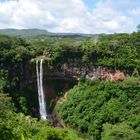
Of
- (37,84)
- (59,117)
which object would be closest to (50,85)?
(37,84)

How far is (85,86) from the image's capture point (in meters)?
49.7

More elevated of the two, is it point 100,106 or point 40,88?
point 40,88

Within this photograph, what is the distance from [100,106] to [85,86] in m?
3.34

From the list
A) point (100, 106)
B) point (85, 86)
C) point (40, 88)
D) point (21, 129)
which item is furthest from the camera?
point (40, 88)

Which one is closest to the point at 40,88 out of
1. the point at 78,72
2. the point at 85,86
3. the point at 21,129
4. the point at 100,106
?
the point at 78,72

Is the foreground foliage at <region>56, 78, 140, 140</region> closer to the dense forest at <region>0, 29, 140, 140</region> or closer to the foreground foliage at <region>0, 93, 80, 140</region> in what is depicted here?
the dense forest at <region>0, 29, 140, 140</region>

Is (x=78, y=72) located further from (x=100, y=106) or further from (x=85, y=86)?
(x=100, y=106)

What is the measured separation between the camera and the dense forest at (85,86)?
45312 mm

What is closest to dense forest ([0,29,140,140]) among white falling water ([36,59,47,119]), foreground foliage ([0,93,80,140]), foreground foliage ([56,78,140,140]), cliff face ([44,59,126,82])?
foreground foliage ([56,78,140,140])

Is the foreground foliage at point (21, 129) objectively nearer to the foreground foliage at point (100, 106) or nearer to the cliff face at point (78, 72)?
the foreground foliage at point (100, 106)

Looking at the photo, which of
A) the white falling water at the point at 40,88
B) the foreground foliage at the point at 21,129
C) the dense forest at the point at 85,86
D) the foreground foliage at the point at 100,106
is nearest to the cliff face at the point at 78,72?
the dense forest at the point at 85,86

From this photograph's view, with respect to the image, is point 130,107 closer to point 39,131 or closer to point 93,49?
point 93,49

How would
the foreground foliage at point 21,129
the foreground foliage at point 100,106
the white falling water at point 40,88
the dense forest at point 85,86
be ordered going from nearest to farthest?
1. the foreground foliage at point 21,129
2. the foreground foliage at point 100,106
3. the dense forest at point 85,86
4. the white falling water at point 40,88

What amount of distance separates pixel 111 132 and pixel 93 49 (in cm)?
1475
